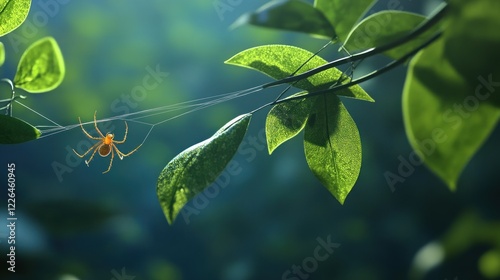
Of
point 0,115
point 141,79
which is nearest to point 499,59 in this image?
point 0,115

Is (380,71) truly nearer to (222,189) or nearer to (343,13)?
(343,13)

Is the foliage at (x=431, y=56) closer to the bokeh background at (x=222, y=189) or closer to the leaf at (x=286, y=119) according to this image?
the leaf at (x=286, y=119)

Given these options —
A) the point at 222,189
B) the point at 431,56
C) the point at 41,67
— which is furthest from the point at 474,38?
the point at 222,189

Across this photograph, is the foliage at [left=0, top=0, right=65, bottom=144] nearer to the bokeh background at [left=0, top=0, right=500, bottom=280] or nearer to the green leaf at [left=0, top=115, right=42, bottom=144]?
the green leaf at [left=0, top=115, right=42, bottom=144]

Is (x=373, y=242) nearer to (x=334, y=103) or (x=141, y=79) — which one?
(x=141, y=79)

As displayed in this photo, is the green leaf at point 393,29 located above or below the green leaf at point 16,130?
below

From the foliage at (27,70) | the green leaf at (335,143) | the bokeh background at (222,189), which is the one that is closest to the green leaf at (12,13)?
the foliage at (27,70)
